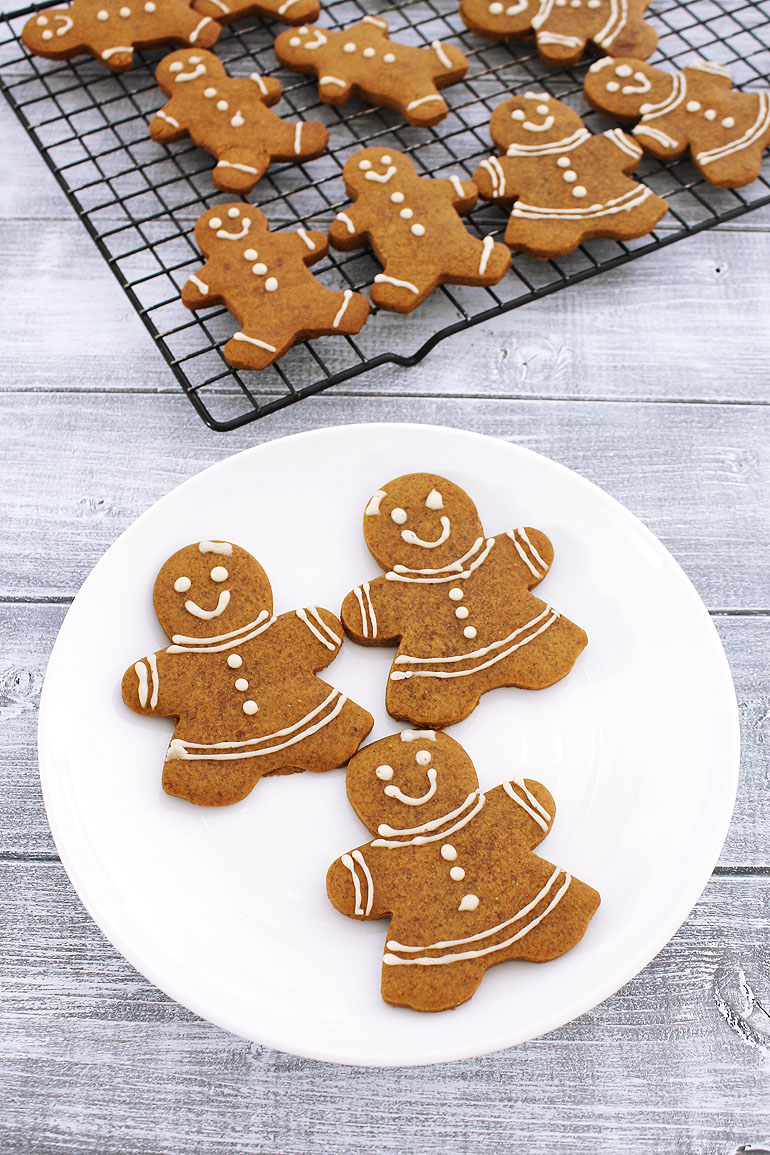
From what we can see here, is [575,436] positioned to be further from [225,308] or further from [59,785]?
[59,785]

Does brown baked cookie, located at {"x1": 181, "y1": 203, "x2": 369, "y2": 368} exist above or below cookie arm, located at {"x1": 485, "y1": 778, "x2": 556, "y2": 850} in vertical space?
above

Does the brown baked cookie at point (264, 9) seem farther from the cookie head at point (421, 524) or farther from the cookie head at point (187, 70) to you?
the cookie head at point (421, 524)

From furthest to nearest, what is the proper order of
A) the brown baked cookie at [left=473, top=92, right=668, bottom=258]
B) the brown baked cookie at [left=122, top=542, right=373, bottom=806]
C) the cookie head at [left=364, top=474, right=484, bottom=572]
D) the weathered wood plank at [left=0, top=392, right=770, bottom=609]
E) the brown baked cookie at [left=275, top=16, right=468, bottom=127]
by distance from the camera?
1. the brown baked cookie at [left=275, top=16, right=468, bottom=127]
2. the brown baked cookie at [left=473, top=92, right=668, bottom=258]
3. the weathered wood plank at [left=0, top=392, right=770, bottom=609]
4. the cookie head at [left=364, top=474, right=484, bottom=572]
5. the brown baked cookie at [left=122, top=542, right=373, bottom=806]

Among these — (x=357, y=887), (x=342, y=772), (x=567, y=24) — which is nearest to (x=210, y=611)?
(x=342, y=772)

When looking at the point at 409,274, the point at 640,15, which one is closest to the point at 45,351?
the point at 409,274

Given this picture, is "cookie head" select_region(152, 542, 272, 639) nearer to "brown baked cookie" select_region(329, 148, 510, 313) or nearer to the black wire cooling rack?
the black wire cooling rack

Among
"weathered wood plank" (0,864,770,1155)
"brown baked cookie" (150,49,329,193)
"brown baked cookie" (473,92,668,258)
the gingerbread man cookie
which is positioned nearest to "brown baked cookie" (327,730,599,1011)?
"weathered wood plank" (0,864,770,1155)
